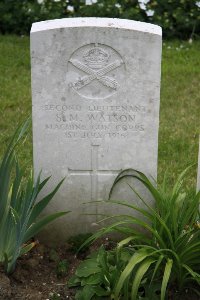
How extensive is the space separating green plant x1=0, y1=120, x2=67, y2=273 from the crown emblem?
485mm

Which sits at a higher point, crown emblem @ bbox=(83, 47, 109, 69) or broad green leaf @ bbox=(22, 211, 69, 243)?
crown emblem @ bbox=(83, 47, 109, 69)

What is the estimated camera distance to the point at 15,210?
3.78 meters

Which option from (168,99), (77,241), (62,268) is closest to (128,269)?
(62,268)

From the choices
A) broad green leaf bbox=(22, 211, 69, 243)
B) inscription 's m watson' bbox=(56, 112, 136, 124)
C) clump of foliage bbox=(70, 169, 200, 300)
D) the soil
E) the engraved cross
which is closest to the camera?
clump of foliage bbox=(70, 169, 200, 300)

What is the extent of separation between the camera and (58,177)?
420 cm

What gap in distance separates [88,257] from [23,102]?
2890mm

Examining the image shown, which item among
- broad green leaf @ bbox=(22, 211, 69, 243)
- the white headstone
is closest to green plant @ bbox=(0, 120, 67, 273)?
broad green leaf @ bbox=(22, 211, 69, 243)

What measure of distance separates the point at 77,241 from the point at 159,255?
27.7 inches

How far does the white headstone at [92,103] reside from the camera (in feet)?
12.9

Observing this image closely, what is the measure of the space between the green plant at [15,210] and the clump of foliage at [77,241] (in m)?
0.32

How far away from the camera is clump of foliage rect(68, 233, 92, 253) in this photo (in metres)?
4.19

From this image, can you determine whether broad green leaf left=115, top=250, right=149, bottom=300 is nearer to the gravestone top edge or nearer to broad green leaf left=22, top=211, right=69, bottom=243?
broad green leaf left=22, top=211, right=69, bottom=243

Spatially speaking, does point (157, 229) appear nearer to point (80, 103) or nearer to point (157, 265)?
point (157, 265)

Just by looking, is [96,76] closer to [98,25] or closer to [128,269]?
[98,25]
